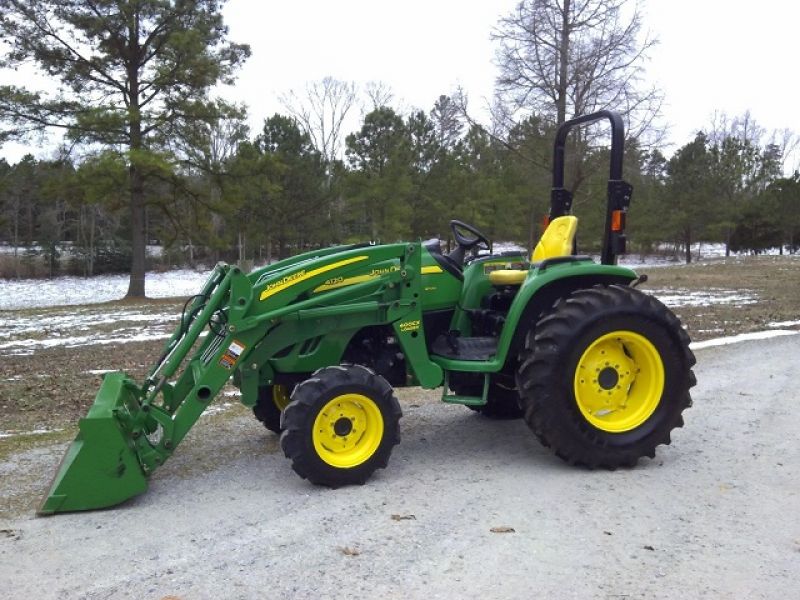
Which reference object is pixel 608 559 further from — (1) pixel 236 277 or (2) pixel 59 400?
(2) pixel 59 400

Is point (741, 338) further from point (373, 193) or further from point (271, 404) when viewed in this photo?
point (373, 193)

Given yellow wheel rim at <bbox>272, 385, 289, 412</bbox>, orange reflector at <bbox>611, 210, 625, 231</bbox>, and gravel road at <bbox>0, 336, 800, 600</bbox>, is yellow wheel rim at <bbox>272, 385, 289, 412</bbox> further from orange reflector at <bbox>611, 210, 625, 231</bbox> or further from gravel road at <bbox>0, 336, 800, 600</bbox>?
orange reflector at <bbox>611, 210, 625, 231</bbox>

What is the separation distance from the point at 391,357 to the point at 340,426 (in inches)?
31.8

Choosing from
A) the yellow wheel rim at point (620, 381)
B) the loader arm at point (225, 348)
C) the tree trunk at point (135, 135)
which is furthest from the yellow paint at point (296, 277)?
the tree trunk at point (135, 135)

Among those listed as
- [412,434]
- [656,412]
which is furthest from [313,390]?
[656,412]

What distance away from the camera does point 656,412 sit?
4.68 meters

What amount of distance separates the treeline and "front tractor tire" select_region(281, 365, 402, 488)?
50.9ft

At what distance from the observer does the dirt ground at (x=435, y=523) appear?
3.10m

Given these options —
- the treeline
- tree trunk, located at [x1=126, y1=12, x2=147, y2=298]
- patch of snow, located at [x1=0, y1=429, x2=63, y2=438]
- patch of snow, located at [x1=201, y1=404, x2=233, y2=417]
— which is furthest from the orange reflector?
tree trunk, located at [x1=126, y1=12, x2=147, y2=298]

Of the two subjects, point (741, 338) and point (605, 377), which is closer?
point (605, 377)

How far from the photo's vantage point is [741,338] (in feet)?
32.0

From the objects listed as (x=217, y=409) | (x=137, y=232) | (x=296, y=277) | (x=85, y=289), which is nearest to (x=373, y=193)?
(x=137, y=232)

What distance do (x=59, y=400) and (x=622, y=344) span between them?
5123mm

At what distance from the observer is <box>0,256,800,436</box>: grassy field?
20.9ft
